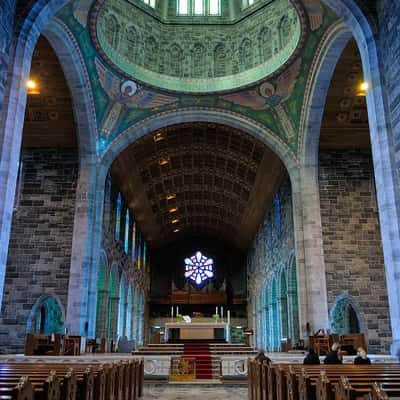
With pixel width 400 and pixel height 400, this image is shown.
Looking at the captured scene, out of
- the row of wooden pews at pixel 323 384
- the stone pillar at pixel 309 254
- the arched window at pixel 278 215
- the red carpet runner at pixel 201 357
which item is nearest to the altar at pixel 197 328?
the red carpet runner at pixel 201 357

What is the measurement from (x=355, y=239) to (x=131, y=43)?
1064 centimetres

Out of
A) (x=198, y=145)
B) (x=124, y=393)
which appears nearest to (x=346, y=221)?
(x=198, y=145)

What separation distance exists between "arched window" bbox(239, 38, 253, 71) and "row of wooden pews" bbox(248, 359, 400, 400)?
486 inches

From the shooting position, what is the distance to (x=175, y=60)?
18.0 meters

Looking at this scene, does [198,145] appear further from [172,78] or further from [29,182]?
[29,182]

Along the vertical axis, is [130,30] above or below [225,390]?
above

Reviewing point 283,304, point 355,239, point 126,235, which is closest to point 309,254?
point 355,239

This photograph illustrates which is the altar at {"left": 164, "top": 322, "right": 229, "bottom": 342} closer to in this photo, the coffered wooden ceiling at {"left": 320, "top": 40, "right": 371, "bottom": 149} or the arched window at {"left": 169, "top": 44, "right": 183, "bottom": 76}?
the coffered wooden ceiling at {"left": 320, "top": 40, "right": 371, "bottom": 149}

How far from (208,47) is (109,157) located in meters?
5.66

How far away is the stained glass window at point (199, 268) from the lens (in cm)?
3709

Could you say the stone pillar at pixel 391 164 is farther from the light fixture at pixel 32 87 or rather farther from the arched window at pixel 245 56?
the light fixture at pixel 32 87

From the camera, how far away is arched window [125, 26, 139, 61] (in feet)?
55.1

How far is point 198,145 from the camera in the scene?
21531mm

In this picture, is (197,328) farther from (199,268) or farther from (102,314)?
(199,268)
